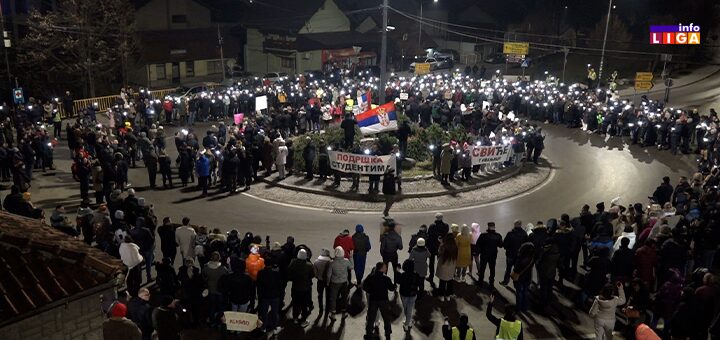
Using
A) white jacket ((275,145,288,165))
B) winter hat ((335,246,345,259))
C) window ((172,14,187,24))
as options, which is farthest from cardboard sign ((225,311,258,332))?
window ((172,14,187,24))

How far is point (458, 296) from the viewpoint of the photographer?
1356 cm

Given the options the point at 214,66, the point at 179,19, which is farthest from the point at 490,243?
the point at 179,19

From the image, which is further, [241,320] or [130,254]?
[130,254]

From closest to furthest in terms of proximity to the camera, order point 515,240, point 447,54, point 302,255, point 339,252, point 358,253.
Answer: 1. point 302,255
2. point 339,252
3. point 515,240
4. point 358,253
5. point 447,54

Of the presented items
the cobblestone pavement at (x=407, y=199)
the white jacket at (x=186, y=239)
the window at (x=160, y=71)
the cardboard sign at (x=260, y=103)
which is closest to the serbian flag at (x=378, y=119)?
the cobblestone pavement at (x=407, y=199)

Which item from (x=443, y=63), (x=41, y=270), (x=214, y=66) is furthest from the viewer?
(x=443, y=63)

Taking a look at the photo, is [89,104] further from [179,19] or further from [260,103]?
[179,19]

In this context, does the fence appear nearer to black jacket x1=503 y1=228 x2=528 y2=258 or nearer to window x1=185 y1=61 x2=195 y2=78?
window x1=185 y1=61 x2=195 y2=78

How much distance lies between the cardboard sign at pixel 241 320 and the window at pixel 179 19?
48.7 m

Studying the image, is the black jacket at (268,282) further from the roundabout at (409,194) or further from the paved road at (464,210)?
the roundabout at (409,194)

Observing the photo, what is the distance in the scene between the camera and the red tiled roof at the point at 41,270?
7.74m

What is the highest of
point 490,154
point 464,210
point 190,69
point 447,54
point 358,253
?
point 447,54

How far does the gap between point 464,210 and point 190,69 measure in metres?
37.9

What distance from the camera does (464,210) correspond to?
19625mm
